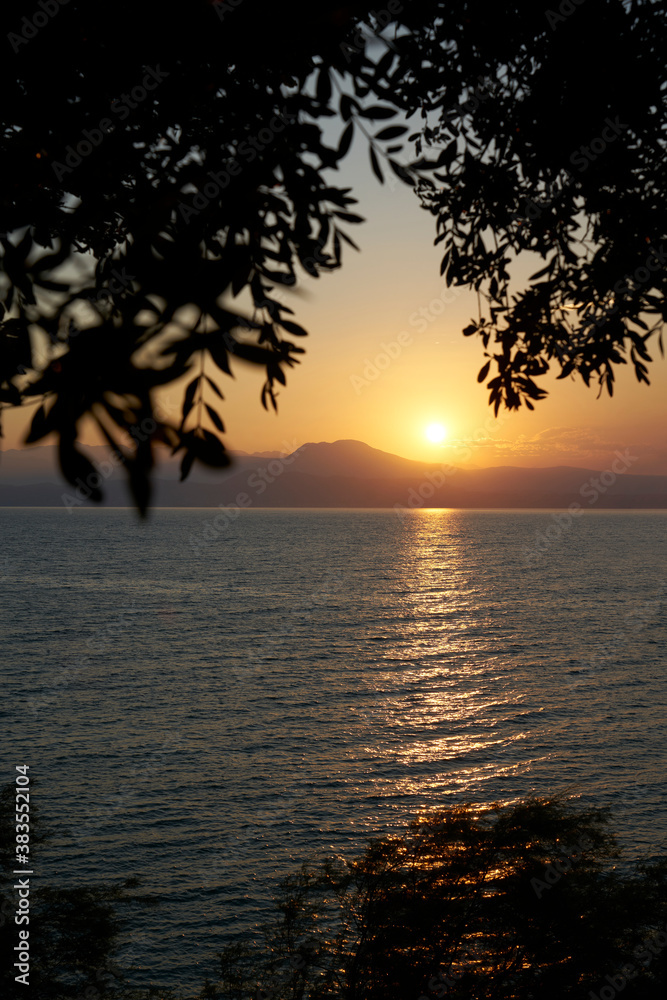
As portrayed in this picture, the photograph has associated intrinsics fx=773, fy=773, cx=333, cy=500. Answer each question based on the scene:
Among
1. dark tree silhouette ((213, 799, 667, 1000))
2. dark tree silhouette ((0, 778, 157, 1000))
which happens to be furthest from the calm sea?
dark tree silhouette ((213, 799, 667, 1000))

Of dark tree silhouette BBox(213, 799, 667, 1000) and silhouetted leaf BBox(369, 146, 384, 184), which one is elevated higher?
silhouetted leaf BBox(369, 146, 384, 184)

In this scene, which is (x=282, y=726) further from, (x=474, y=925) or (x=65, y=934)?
(x=474, y=925)

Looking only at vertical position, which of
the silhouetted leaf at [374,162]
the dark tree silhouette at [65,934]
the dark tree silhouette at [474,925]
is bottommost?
the dark tree silhouette at [65,934]

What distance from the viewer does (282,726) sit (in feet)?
173

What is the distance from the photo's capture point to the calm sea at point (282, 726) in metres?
36.7

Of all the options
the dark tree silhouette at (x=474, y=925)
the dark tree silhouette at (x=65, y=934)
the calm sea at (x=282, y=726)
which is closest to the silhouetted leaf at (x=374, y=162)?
the dark tree silhouette at (x=474, y=925)

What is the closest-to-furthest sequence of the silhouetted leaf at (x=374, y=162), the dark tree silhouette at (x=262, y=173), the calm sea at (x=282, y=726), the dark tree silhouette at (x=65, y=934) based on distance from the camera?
the dark tree silhouette at (x=262, y=173), the silhouetted leaf at (x=374, y=162), the dark tree silhouette at (x=65, y=934), the calm sea at (x=282, y=726)

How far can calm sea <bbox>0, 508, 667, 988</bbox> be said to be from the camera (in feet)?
120

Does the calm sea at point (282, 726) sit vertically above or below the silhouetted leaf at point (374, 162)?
below

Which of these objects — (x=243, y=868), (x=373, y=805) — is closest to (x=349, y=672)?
(x=373, y=805)

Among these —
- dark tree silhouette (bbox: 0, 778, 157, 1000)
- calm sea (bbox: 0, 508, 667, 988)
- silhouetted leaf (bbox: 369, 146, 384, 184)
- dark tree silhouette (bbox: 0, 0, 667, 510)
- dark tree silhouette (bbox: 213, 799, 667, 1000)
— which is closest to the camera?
dark tree silhouette (bbox: 0, 0, 667, 510)

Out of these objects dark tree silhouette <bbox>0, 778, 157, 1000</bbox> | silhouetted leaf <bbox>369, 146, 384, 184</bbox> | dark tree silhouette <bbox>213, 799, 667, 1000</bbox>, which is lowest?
dark tree silhouette <bbox>0, 778, 157, 1000</bbox>

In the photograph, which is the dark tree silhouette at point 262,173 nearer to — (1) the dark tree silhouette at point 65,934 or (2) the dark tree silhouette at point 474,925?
(2) the dark tree silhouette at point 474,925

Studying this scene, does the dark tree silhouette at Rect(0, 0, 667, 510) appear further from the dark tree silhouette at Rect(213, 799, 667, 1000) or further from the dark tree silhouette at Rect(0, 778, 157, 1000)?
the dark tree silhouette at Rect(0, 778, 157, 1000)
